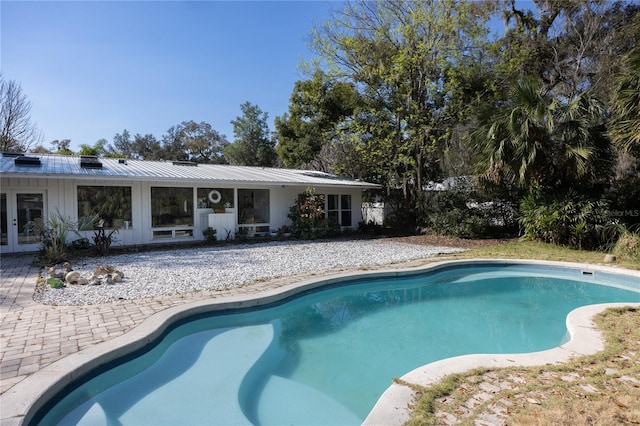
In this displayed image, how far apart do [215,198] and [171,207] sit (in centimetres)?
172

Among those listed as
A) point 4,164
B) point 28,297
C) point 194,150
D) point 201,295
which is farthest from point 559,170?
point 194,150

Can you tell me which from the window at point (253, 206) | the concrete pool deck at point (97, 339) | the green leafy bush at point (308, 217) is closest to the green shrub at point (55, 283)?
the concrete pool deck at point (97, 339)

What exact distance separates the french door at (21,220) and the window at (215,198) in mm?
4980

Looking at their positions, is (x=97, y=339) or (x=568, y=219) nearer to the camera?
(x=97, y=339)

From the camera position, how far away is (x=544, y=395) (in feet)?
9.92

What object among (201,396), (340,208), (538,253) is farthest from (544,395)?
(340,208)

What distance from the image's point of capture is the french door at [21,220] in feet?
35.3

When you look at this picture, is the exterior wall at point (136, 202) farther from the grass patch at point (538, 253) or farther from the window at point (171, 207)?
the grass patch at point (538, 253)

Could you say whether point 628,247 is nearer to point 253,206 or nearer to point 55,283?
point 253,206

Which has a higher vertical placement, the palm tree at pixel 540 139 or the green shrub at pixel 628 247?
the palm tree at pixel 540 139

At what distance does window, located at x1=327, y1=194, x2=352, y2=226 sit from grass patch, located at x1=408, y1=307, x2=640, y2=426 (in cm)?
1351

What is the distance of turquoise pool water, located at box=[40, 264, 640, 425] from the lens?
3551 millimetres

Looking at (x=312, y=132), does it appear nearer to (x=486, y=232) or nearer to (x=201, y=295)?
(x=486, y=232)

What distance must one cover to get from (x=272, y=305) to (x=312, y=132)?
16.1 meters
